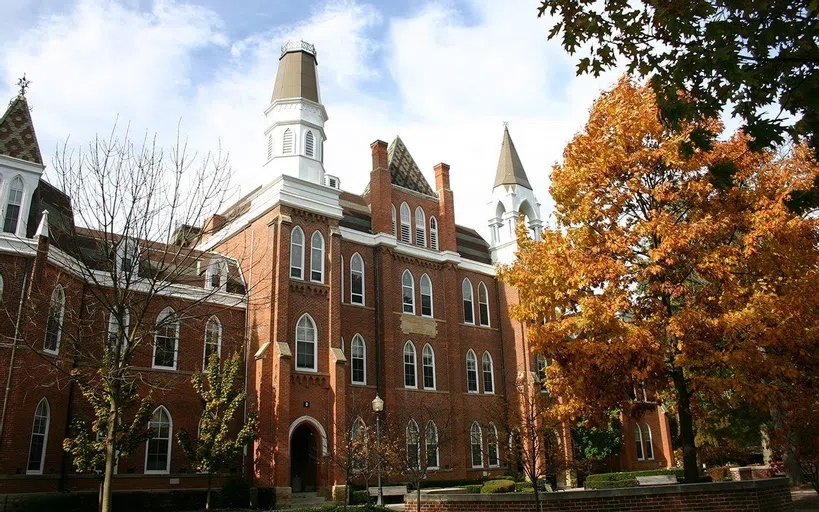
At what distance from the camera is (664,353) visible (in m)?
14.5

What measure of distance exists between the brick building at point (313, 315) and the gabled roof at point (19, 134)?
0.17 feet

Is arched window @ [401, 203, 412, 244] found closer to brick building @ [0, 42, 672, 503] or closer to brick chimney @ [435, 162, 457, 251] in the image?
brick building @ [0, 42, 672, 503]

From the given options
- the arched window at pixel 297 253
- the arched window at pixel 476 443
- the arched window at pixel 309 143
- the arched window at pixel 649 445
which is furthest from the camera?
the arched window at pixel 649 445

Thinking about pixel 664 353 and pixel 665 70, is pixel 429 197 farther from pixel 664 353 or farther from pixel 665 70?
pixel 665 70

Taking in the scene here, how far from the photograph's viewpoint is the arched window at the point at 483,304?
36438 mm

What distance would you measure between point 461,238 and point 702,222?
25363 mm

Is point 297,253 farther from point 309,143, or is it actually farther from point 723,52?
point 723,52

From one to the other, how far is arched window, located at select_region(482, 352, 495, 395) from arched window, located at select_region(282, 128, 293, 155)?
14752 mm

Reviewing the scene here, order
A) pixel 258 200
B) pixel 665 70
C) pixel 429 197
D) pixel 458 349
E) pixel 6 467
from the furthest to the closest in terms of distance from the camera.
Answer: pixel 429 197
pixel 458 349
pixel 258 200
pixel 6 467
pixel 665 70

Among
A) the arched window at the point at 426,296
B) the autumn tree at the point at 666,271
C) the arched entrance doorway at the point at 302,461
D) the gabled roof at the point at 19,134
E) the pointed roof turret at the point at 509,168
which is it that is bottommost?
the arched entrance doorway at the point at 302,461

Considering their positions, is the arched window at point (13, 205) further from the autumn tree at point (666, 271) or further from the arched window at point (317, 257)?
the autumn tree at point (666, 271)

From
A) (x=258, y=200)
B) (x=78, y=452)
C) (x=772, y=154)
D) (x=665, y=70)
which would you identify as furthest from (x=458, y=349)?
(x=665, y=70)

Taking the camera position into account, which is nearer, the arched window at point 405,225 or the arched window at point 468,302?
the arched window at point 405,225

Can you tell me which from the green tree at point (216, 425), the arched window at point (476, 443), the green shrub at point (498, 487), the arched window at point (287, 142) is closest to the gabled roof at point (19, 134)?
the green tree at point (216, 425)
